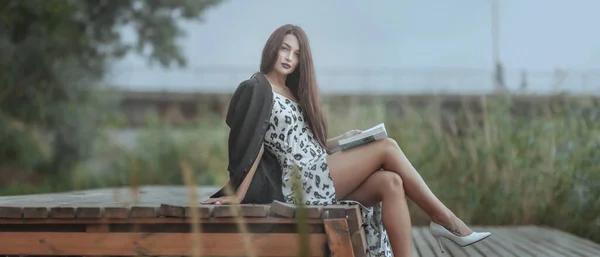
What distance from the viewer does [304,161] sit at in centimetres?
Result: 347

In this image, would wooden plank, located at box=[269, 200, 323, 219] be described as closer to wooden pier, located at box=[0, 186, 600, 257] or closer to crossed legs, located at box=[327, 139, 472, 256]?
wooden pier, located at box=[0, 186, 600, 257]

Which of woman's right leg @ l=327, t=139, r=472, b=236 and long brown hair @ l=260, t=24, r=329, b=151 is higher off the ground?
long brown hair @ l=260, t=24, r=329, b=151

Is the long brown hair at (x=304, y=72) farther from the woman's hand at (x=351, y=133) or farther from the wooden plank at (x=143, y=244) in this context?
the wooden plank at (x=143, y=244)

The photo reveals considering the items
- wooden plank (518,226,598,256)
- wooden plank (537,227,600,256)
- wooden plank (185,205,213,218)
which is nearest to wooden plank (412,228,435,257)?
wooden plank (518,226,598,256)

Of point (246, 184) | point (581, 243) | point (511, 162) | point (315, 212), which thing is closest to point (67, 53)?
point (511, 162)

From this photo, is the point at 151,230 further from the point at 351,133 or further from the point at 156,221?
the point at 351,133

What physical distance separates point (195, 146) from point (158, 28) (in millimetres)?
2783

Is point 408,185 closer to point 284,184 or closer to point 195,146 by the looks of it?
point 284,184

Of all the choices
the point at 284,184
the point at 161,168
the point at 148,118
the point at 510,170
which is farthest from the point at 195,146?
the point at 284,184

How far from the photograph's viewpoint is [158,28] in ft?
42.0

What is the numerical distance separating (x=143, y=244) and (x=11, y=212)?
21.9 inches

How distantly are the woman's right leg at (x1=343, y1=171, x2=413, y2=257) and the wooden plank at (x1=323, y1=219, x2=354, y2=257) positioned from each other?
0.36 m

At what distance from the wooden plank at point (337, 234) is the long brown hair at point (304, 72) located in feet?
2.30

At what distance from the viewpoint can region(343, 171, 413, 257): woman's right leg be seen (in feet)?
10.7
